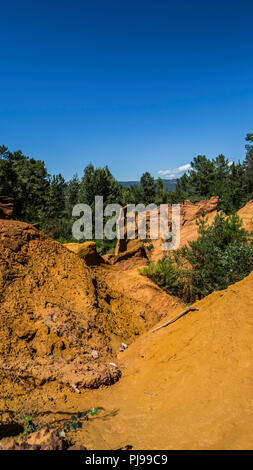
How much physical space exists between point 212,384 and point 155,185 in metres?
37.6

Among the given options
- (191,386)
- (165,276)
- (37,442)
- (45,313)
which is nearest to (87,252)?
(165,276)

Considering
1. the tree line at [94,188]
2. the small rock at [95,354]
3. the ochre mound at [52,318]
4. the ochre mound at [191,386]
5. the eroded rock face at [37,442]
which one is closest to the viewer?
the eroded rock face at [37,442]

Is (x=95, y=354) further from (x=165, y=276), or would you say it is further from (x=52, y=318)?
(x=165, y=276)

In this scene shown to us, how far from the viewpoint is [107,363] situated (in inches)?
235

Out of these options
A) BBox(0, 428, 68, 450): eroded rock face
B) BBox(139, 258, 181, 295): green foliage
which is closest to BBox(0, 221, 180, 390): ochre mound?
BBox(0, 428, 68, 450): eroded rock face

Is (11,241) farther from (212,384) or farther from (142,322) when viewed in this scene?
(212,384)

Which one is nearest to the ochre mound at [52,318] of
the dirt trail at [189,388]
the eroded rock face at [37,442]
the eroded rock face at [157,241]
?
the dirt trail at [189,388]

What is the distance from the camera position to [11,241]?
6.83 meters

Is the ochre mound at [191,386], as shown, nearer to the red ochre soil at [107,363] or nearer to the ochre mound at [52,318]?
the red ochre soil at [107,363]

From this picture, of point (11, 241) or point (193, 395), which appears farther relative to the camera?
point (11, 241)

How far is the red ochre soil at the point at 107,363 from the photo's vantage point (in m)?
3.50
